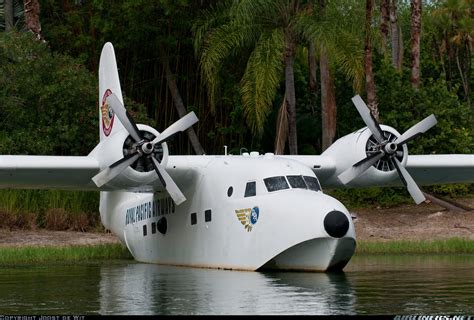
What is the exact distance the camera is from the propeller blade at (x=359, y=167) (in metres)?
22.5

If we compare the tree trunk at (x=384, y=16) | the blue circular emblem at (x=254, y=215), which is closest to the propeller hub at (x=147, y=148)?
the blue circular emblem at (x=254, y=215)

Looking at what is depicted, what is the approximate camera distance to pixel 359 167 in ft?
74.2

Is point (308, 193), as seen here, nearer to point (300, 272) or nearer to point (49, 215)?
point (300, 272)

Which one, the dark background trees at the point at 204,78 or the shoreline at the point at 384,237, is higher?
the dark background trees at the point at 204,78

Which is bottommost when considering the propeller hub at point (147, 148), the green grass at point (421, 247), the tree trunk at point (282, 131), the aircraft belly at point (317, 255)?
the aircraft belly at point (317, 255)

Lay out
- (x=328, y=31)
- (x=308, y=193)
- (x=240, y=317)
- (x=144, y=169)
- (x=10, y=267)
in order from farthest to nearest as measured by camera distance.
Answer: (x=328, y=31) < (x=10, y=267) < (x=144, y=169) < (x=308, y=193) < (x=240, y=317)

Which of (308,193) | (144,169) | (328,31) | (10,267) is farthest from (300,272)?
(328,31)

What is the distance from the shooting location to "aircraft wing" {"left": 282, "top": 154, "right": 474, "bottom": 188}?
2358 centimetres

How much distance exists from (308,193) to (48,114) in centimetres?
1794

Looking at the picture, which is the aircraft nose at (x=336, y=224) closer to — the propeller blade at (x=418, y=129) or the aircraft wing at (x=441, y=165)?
the propeller blade at (x=418, y=129)

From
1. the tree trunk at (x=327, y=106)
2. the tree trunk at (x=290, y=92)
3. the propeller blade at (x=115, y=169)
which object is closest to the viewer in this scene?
the propeller blade at (x=115, y=169)

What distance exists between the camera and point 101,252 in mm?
27703

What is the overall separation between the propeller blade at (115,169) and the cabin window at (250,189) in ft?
7.91

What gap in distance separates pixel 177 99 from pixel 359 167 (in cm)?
1973
